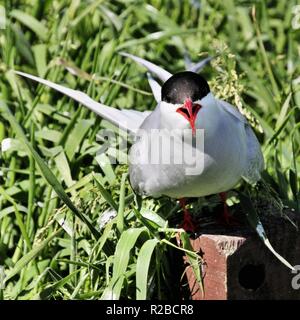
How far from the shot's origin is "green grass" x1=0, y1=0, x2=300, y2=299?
2.31 metres

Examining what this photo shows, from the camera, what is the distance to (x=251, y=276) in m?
2.41

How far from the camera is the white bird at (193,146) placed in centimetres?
216

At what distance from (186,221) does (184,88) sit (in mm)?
440

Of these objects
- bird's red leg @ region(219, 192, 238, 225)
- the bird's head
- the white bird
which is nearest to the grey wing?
the white bird

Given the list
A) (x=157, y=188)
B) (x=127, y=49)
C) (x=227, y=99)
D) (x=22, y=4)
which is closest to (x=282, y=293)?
(x=157, y=188)

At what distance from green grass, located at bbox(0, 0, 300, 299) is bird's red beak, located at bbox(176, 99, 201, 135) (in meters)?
0.31

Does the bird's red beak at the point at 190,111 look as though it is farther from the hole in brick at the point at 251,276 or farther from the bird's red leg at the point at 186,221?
the hole in brick at the point at 251,276

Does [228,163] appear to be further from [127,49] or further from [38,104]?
[127,49]

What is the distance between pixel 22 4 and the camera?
11.8ft

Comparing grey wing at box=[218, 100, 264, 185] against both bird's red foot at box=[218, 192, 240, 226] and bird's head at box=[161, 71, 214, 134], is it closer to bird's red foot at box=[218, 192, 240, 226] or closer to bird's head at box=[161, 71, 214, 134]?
bird's red foot at box=[218, 192, 240, 226]

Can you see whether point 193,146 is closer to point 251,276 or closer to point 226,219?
point 226,219

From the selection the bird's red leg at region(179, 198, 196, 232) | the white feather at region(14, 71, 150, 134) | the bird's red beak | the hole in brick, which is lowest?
the hole in brick

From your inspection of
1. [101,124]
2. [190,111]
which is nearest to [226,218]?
[190,111]

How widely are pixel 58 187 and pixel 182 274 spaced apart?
404 millimetres
